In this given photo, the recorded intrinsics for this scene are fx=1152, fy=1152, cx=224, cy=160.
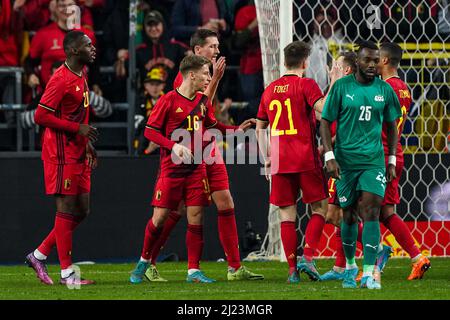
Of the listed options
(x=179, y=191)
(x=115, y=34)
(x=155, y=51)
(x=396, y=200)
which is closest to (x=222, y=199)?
(x=179, y=191)

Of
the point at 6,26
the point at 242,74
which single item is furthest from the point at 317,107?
the point at 6,26

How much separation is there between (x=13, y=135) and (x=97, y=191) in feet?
4.65

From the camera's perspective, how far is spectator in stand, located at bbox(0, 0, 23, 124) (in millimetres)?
12445

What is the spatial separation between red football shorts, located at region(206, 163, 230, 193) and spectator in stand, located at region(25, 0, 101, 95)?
384cm

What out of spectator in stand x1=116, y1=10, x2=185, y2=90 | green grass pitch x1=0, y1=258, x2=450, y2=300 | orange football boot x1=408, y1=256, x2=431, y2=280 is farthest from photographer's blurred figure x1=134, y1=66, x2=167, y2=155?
orange football boot x1=408, y1=256, x2=431, y2=280

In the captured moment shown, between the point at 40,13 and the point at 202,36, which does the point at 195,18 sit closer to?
the point at 40,13

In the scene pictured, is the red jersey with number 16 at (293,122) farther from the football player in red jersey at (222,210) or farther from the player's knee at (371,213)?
the player's knee at (371,213)

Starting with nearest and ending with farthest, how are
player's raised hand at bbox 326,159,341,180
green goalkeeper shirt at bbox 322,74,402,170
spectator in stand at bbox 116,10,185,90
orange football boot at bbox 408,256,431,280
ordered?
player's raised hand at bbox 326,159,341,180
green goalkeeper shirt at bbox 322,74,402,170
orange football boot at bbox 408,256,431,280
spectator in stand at bbox 116,10,185,90

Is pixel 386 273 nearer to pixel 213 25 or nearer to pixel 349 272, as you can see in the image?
pixel 349 272

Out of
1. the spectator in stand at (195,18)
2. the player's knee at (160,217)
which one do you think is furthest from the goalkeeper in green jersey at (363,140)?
the spectator in stand at (195,18)

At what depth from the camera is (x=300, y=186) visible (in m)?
8.57

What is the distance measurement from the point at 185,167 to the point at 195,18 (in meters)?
4.77

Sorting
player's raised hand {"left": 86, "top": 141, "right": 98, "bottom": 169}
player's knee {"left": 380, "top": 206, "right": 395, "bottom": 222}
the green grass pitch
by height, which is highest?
player's raised hand {"left": 86, "top": 141, "right": 98, "bottom": 169}

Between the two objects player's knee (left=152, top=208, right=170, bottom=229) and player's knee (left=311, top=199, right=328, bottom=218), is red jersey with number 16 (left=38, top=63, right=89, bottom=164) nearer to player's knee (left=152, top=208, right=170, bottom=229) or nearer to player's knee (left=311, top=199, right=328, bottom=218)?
player's knee (left=152, top=208, right=170, bottom=229)
